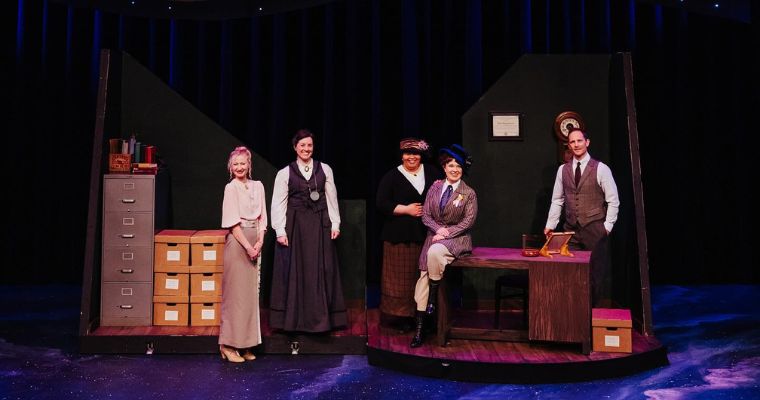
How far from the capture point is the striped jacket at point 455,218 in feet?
17.5

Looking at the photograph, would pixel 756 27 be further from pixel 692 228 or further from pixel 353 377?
pixel 353 377

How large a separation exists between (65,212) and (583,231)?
5.82 metres

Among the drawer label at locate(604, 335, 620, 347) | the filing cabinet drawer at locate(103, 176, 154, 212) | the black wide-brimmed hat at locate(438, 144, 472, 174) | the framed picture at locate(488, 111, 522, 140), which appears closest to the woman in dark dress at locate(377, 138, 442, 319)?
the black wide-brimmed hat at locate(438, 144, 472, 174)

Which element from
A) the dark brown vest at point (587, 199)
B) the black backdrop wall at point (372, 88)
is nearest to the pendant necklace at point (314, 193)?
the dark brown vest at point (587, 199)

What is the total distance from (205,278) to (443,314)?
74.2 inches

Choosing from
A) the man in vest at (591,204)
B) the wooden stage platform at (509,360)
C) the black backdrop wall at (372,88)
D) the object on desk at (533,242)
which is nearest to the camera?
the wooden stage platform at (509,360)

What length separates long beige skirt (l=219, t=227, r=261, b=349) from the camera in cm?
544

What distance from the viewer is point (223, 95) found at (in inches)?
335

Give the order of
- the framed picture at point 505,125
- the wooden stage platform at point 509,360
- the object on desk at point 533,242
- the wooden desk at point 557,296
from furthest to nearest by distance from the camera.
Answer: the framed picture at point 505,125
the object on desk at point 533,242
the wooden desk at point 557,296
the wooden stage platform at point 509,360

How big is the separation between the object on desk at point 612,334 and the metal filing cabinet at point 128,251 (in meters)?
3.32

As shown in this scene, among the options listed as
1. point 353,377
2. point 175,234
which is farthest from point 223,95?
point 353,377

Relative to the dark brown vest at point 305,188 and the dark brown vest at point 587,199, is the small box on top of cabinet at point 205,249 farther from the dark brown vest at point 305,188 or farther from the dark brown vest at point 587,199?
the dark brown vest at point 587,199

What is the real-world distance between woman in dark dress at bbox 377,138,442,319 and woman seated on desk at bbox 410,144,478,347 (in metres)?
0.31

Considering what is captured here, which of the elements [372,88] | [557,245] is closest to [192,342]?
[557,245]
